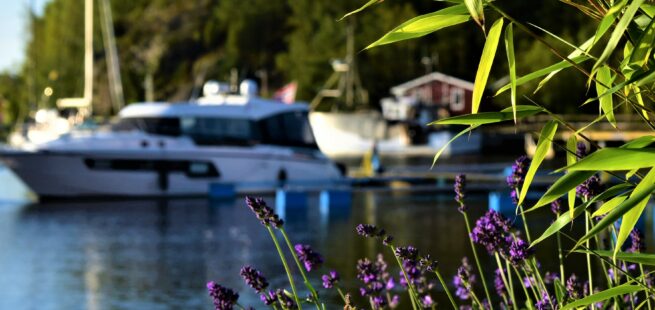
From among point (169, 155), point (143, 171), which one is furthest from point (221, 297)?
point (143, 171)

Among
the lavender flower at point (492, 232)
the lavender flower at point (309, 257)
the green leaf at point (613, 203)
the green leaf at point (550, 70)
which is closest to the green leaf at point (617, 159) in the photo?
the green leaf at point (550, 70)

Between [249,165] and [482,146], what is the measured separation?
52.7 metres

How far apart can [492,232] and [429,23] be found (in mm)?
1539

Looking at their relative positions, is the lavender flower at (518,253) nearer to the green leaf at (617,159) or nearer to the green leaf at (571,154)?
the green leaf at (571,154)

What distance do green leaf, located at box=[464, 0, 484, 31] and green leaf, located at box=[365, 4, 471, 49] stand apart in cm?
25

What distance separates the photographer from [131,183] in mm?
35750

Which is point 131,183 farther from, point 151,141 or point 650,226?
point 650,226

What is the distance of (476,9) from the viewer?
4.31m

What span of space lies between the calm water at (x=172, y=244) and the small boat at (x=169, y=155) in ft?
2.39

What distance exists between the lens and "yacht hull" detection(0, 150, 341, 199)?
3519cm

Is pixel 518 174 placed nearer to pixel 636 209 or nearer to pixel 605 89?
pixel 605 89

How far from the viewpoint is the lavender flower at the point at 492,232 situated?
5.99 m

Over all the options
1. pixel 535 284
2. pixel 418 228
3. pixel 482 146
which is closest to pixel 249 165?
pixel 418 228

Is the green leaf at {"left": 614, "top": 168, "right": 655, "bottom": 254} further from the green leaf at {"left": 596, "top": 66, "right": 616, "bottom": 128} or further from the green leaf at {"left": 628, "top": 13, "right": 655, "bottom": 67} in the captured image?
the green leaf at {"left": 596, "top": 66, "right": 616, "bottom": 128}
